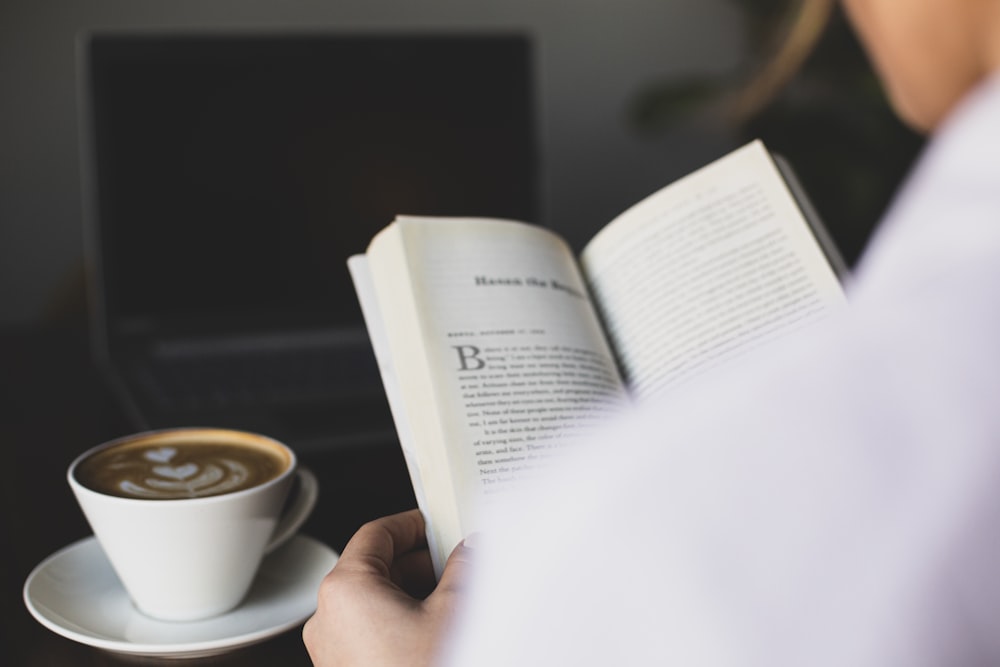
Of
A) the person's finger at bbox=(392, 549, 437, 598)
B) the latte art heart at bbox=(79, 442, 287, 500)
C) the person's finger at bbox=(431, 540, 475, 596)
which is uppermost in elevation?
the latte art heart at bbox=(79, 442, 287, 500)

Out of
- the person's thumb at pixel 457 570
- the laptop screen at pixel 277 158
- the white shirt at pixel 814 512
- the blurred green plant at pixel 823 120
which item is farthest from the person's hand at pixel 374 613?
the blurred green plant at pixel 823 120

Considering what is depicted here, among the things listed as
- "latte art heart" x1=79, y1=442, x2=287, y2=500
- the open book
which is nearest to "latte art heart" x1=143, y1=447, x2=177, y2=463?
"latte art heart" x1=79, y1=442, x2=287, y2=500

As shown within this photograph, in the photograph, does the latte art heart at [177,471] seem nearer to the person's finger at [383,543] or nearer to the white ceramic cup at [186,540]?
the white ceramic cup at [186,540]

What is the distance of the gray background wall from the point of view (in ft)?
4.16

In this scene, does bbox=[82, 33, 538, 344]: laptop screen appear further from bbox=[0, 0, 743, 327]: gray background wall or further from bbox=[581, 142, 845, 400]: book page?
bbox=[581, 142, 845, 400]: book page

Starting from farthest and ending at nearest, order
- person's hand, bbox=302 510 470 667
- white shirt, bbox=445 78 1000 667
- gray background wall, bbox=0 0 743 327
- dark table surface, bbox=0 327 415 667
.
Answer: gray background wall, bbox=0 0 743 327 < dark table surface, bbox=0 327 415 667 < person's hand, bbox=302 510 470 667 < white shirt, bbox=445 78 1000 667

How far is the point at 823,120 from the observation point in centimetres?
158

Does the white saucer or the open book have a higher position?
the open book

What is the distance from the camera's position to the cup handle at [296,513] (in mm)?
513

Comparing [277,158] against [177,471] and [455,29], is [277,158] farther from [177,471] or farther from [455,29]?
[177,471]

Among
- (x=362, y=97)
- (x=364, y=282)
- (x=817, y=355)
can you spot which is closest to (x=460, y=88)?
(x=362, y=97)

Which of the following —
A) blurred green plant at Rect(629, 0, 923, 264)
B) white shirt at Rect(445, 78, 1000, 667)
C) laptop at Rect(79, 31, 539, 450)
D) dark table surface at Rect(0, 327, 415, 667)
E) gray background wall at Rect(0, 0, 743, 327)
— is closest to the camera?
white shirt at Rect(445, 78, 1000, 667)

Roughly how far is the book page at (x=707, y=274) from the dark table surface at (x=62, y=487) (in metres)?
0.21

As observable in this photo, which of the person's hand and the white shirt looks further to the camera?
the person's hand
